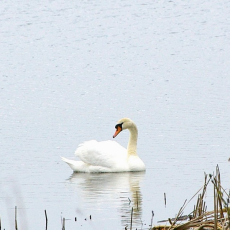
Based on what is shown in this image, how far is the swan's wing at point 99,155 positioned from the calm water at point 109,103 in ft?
0.82

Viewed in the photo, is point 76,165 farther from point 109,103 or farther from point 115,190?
point 109,103

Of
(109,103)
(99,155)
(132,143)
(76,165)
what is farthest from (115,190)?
(109,103)

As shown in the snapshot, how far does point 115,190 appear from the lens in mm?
10445

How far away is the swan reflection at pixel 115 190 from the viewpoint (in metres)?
9.11

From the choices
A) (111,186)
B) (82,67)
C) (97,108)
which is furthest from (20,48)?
(111,186)

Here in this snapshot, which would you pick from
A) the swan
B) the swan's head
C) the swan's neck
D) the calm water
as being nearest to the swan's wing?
the swan

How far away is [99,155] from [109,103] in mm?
4072

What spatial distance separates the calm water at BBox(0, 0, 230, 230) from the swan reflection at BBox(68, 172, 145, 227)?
0.02 meters

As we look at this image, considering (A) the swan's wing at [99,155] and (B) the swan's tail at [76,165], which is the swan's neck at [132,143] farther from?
(B) the swan's tail at [76,165]

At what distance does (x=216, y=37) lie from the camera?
24.6m

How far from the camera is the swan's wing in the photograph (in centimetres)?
1209

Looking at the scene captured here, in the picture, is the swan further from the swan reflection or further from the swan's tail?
the swan reflection

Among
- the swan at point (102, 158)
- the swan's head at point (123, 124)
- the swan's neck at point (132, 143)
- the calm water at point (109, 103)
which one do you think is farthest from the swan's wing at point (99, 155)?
the swan's head at point (123, 124)

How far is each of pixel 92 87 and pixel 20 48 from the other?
20.8 ft
